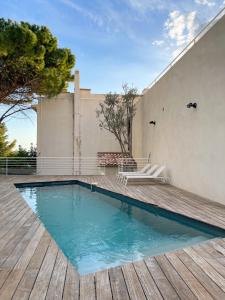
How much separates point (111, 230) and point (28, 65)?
8.23 metres

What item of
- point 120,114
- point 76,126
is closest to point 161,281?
point 120,114

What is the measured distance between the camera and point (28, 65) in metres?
11.1

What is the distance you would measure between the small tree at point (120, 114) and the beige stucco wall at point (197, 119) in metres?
2.21

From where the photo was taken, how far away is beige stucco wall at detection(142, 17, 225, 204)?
6.05m

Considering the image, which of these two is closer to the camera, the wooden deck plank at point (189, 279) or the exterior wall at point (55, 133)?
the wooden deck plank at point (189, 279)

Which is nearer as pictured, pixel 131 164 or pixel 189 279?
pixel 189 279

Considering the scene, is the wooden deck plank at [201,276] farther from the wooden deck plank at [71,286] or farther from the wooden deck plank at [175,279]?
the wooden deck plank at [71,286]

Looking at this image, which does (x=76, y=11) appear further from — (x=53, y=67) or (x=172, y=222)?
(x=172, y=222)

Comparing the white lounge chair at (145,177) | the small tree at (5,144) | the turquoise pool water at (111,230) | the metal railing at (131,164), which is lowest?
the turquoise pool water at (111,230)

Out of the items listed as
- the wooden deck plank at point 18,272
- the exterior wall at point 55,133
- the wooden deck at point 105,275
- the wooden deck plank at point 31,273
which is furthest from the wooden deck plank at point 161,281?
the exterior wall at point 55,133

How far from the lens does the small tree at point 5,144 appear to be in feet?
44.5

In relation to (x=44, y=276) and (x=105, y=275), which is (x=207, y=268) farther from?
(x=44, y=276)

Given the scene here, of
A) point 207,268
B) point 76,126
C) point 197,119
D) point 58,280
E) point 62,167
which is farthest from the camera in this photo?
point 62,167

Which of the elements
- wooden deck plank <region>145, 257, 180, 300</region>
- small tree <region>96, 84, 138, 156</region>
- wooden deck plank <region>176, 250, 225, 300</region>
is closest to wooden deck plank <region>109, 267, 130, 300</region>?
wooden deck plank <region>145, 257, 180, 300</region>
